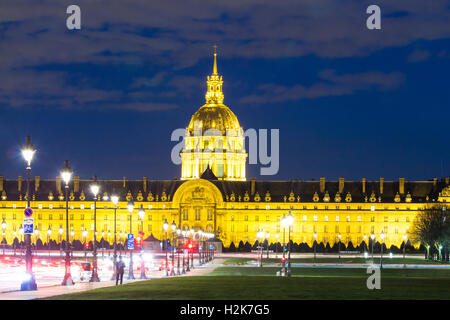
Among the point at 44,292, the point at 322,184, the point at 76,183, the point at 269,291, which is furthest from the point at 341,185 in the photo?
the point at 269,291

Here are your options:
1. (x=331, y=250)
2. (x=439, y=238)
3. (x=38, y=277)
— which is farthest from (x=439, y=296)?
(x=331, y=250)

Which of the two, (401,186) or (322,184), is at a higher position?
(322,184)

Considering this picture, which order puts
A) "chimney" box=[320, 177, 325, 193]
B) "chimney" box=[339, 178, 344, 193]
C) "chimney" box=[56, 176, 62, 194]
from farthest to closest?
"chimney" box=[320, 177, 325, 193] < "chimney" box=[339, 178, 344, 193] < "chimney" box=[56, 176, 62, 194]

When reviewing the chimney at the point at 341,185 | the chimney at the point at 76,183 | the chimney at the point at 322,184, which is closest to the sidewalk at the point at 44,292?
the chimney at the point at 76,183

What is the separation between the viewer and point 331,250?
144m

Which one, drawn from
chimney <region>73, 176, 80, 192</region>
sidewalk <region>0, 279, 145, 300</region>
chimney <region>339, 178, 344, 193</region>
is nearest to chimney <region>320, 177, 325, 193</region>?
chimney <region>339, 178, 344, 193</region>

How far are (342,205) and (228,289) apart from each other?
143 m

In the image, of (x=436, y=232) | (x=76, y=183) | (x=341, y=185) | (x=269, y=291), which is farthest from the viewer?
(x=341, y=185)

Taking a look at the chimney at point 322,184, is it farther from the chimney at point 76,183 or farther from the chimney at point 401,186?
the chimney at point 76,183

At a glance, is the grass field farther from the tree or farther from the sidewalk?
the tree

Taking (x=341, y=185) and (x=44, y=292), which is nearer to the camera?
(x=44, y=292)

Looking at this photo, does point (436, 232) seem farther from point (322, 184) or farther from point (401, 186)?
point (322, 184)

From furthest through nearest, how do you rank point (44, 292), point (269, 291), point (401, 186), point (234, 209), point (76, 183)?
point (76, 183) → point (401, 186) → point (234, 209) → point (44, 292) → point (269, 291)
